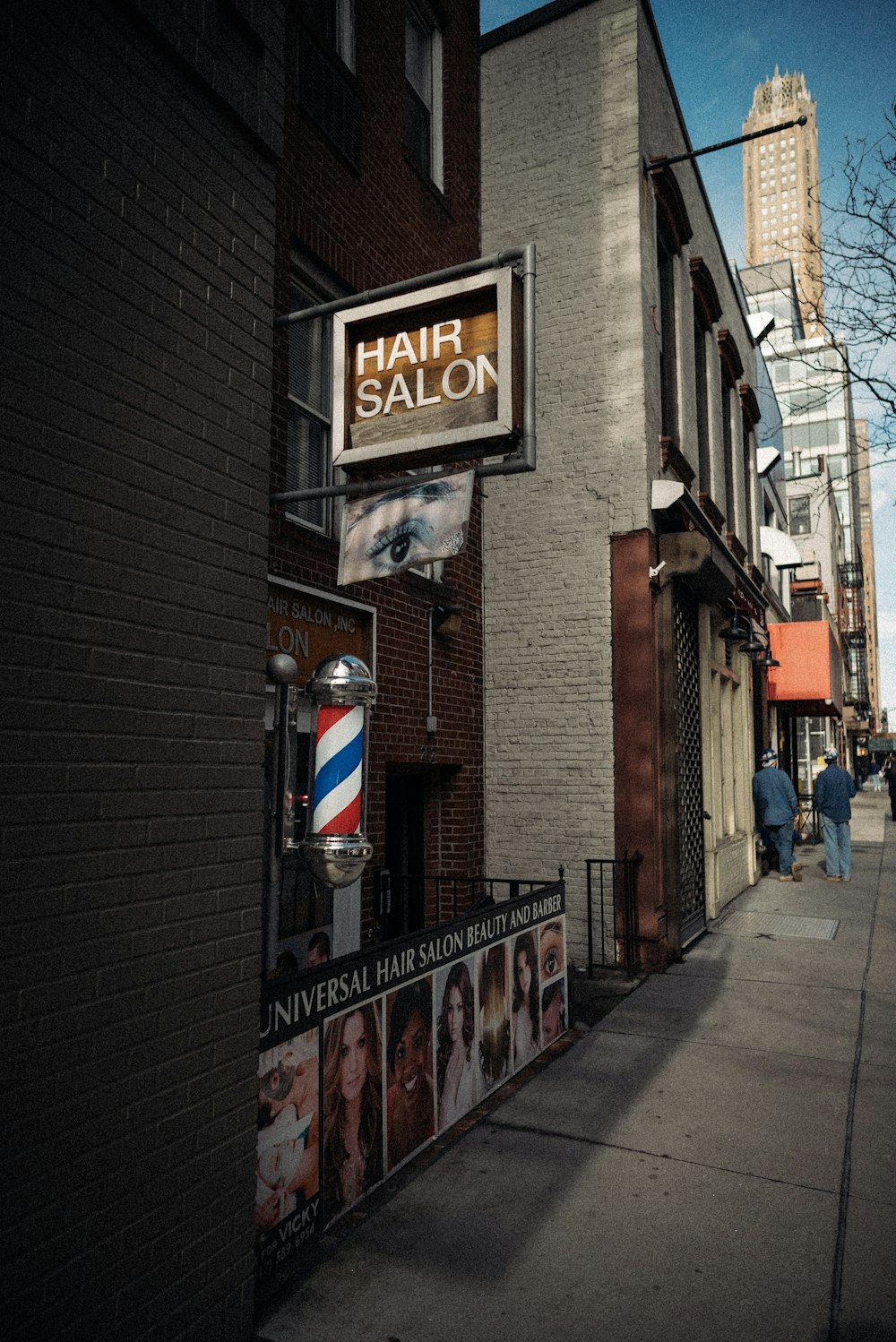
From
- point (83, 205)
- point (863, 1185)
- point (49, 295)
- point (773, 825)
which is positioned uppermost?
point (83, 205)

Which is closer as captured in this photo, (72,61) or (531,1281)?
(72,61)

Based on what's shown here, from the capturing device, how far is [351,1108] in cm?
386

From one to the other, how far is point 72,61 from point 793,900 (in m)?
11.9

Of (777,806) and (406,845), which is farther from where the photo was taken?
(777,806)

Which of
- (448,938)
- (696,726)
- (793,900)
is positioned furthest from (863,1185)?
(793,900)

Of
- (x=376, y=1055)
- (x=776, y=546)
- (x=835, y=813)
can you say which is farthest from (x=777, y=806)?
(x=376, y=1055)

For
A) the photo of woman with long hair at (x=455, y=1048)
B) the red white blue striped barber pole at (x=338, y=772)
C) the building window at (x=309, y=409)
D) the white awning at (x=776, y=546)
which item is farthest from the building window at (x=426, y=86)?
the white awning at (x=776, y=546)

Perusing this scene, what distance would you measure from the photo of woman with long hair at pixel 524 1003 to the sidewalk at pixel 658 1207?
21 centimetres

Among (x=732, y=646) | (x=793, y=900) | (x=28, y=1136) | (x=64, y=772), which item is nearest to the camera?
(x=28, y=1136)

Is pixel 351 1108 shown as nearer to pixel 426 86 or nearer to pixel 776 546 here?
pixel 426 86

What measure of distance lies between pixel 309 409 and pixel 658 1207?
17.3 ft

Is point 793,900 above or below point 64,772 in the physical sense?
below

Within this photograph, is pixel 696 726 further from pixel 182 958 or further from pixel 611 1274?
pixel 182 958

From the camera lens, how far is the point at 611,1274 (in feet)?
11.1
